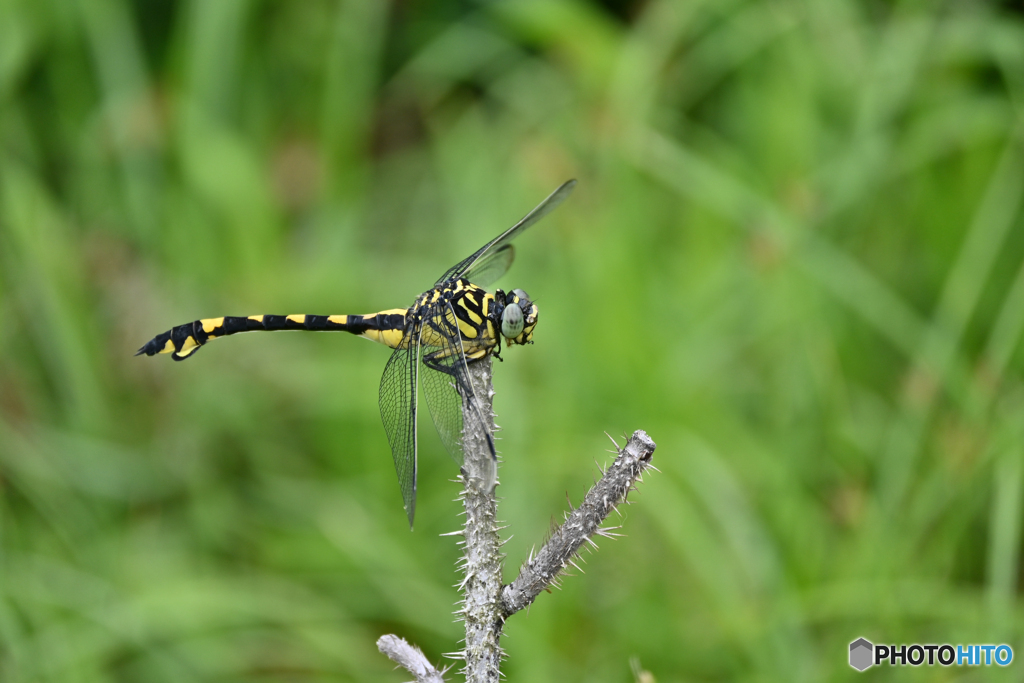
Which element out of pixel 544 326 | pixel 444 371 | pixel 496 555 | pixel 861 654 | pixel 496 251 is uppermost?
pixel 544 326

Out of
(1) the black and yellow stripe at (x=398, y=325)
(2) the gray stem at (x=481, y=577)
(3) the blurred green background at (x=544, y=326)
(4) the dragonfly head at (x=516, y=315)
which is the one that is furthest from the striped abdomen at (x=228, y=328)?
(2) the gray stem at (x=481, y=577)

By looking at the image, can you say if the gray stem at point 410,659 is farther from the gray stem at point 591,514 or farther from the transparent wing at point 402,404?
the transparent wing at point 402,404

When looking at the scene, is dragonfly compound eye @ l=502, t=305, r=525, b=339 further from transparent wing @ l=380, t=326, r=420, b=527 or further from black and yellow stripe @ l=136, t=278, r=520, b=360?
transparent wing @ l=380, t=326, r=420, b=527

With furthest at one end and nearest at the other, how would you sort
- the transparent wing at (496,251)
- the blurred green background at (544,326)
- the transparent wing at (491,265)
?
the blurred green background at (544,326), the transparent wing at (491,265), the transparent wing at (496,251)

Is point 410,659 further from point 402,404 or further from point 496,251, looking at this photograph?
point 496,251

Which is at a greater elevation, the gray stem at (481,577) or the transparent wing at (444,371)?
the transparent wing at (444,371)

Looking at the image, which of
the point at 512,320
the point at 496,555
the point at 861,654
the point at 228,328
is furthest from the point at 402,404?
the point at 861,654
